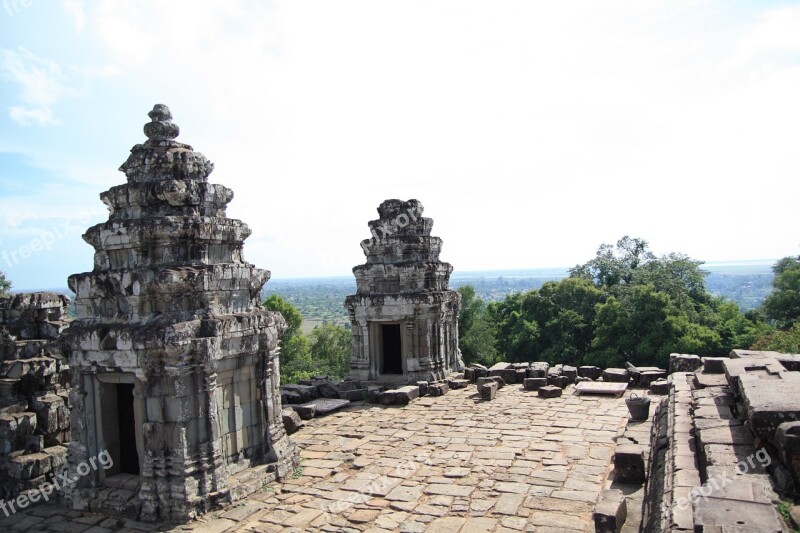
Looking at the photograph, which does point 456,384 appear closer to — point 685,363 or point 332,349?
point 685,363

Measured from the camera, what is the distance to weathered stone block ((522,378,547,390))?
564 inches

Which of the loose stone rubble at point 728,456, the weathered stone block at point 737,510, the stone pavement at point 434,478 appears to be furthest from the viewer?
the stone pavement at point 434,478

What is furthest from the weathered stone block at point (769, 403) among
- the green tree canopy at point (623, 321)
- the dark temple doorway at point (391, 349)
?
the green tree canopy at point (623, 321)

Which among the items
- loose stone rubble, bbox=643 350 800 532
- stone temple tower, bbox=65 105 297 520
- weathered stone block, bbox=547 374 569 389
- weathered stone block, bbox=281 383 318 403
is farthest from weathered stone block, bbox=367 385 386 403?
loose stone rubble, bbox=643 350 800 532

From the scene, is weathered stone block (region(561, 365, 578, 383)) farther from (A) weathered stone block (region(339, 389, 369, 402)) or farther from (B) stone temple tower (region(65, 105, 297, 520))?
(B) stone temple tower (region(65, 105, 297, 520))

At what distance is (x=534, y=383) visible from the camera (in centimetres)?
1440

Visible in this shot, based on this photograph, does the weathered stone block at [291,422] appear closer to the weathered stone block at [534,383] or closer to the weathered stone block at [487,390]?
the weathered stone block at [487,390]

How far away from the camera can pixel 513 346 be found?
1008 inches

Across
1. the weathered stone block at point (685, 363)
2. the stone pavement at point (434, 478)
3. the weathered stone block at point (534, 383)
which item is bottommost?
the stone pavement at point (434, 478)

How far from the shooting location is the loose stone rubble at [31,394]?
8.91m

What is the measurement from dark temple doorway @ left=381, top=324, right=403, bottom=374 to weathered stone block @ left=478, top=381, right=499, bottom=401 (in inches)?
125

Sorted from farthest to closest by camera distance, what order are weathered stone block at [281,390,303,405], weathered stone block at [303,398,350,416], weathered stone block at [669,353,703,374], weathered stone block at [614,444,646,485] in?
weathered stone block at [281,390,303,405] → weathered stone block at [669,353,703,374] → weathered stone block at [303,398,350,416] → weathered stone block at [614,444,646,485]

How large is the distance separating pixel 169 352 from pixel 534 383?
30.9 ft

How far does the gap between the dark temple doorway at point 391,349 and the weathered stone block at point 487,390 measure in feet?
10.4
